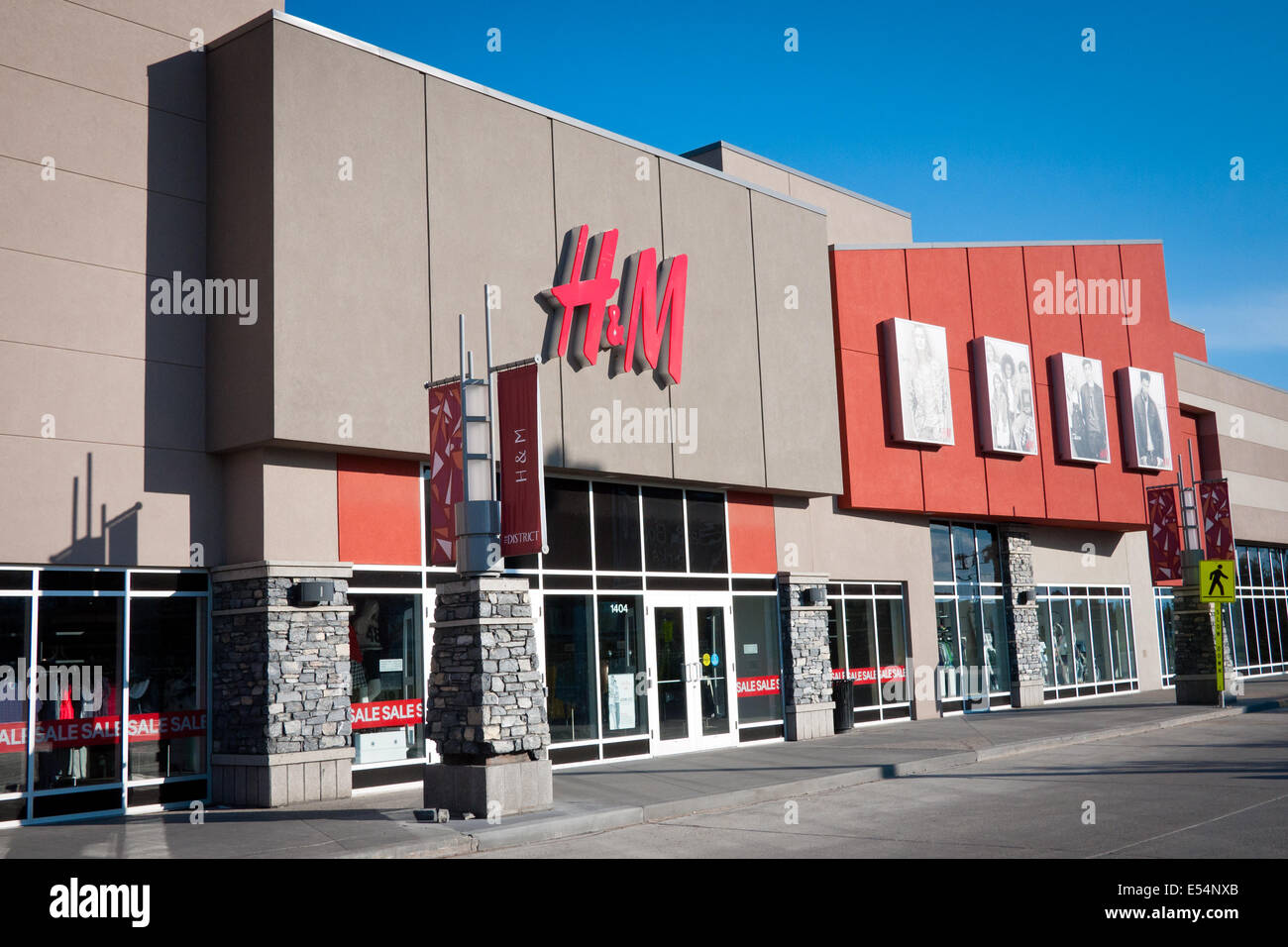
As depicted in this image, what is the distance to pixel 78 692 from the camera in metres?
14.8

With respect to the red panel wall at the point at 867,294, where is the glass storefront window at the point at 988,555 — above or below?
below

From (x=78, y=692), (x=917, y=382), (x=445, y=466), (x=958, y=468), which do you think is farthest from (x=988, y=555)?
(x=78, y=692)

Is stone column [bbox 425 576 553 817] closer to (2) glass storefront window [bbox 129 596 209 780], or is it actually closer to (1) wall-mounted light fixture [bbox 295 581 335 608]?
(1) wall-mounted light fixture [bbox 295 581 335 608]

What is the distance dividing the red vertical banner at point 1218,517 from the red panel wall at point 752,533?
13.8 meters

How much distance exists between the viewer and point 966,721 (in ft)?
83.7

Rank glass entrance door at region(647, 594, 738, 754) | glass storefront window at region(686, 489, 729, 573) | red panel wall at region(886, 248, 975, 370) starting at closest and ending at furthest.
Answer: glass entrance door at region(647, 594, 738, 754) → glass storefront window at region(686, 489, 729, 573) → red panel wall at region(886, 248, 975, 370)

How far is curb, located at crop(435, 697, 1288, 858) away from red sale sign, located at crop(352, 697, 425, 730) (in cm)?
441

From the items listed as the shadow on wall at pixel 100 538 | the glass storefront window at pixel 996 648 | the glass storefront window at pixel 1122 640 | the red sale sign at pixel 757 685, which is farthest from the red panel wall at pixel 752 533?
the glass storefront window at pixel 1122 640

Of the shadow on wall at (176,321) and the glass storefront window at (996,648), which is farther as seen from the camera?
the glass storefront window at (996,648)

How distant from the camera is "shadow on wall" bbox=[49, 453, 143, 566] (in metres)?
14.8

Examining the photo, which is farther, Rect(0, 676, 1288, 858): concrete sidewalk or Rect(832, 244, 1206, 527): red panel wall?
Rect(832, 244, 1206, 527): red panel wall

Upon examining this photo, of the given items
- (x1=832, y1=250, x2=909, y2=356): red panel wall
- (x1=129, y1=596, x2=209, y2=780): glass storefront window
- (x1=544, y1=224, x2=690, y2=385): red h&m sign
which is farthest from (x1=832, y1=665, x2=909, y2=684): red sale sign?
(x1=129, y1=596, x2=209, y2=780): glass storefront window

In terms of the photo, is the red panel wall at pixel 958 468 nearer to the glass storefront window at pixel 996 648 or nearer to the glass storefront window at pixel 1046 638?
the glass storefront window at pixel 996 648

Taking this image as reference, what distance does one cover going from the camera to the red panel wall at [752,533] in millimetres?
22703
